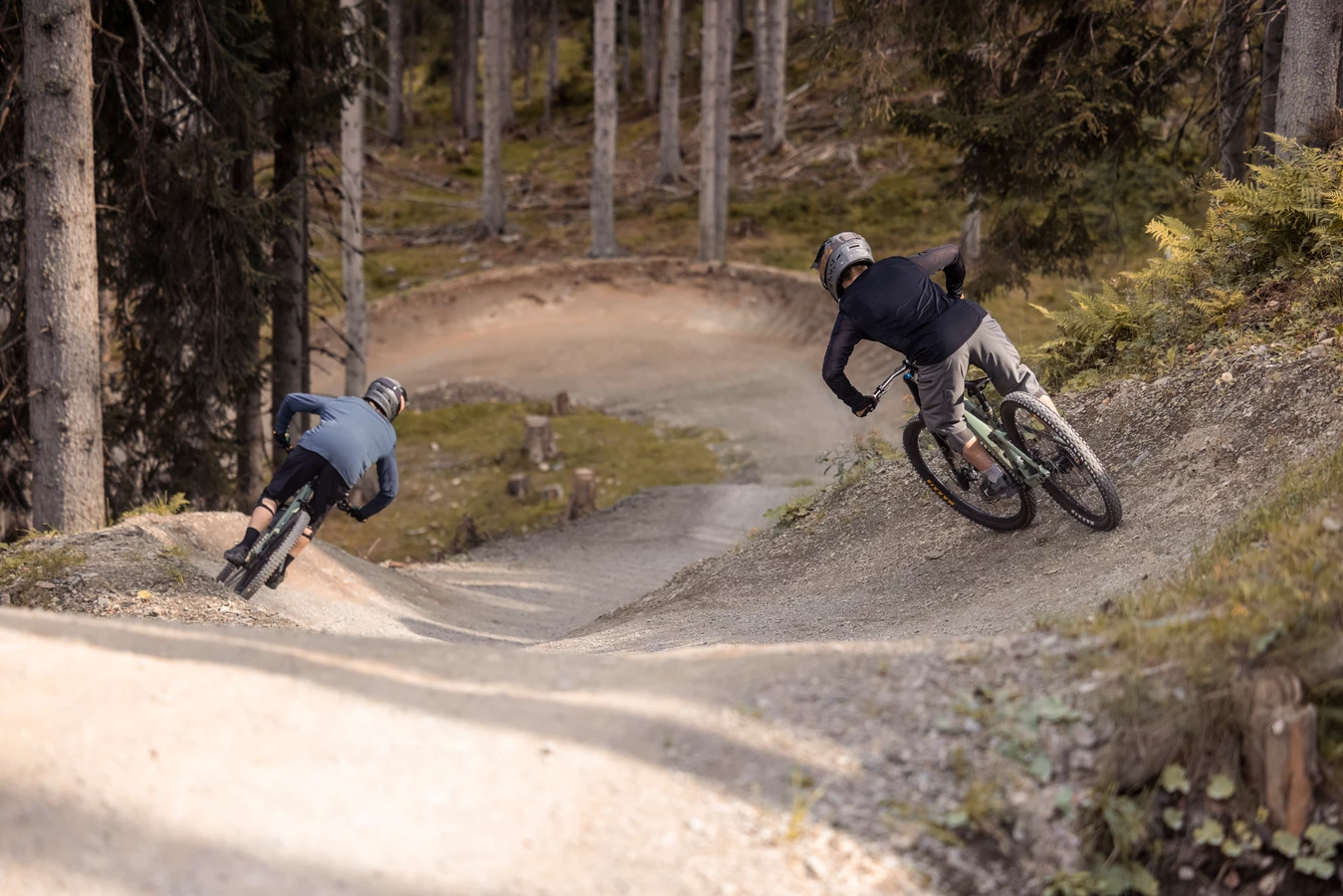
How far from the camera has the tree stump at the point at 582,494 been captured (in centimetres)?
1884

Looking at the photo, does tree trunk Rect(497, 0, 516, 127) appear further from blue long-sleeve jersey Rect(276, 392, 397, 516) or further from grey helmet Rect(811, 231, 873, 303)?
grey helmet Rect(811, 231, 873, 303)

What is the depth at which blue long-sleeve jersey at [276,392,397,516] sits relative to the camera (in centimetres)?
902

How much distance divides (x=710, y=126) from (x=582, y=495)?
49.5ft

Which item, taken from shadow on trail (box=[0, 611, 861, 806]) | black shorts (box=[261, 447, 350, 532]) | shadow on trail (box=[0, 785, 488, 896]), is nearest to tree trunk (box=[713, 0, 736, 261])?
black shorts (box=[261, 447, 350, 532])

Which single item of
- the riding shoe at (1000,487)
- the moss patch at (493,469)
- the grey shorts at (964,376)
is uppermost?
the grey shorts at (964,376)

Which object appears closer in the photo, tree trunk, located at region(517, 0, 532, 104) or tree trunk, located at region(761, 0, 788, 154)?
tree trunk, located at region(761, 0, 788, 154)

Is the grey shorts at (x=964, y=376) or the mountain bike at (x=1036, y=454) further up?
the grey shorts at (x=964, y=376)

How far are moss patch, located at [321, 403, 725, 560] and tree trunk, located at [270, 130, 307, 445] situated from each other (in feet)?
10.8

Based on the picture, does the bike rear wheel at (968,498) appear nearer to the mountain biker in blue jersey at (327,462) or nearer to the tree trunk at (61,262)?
the mountain biker in blue jersey at (327,462)

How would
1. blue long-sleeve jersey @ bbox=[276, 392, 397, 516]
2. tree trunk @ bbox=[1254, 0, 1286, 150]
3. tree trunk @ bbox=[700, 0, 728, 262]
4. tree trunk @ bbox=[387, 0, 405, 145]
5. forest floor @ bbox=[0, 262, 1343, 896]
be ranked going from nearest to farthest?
1. forest floor @ bbox=[0, 262, 1343, 896]
2. blue long-sleeve jersey @ bbox=[276, 392, 397, 516]
3. tree trunk @ bbox=[1254, 0, 1286, 150]
4. tree trunk @ bbox=[700, 0, 728, 262]
5. tree trunk @ bbox=[387, 0, 405, 145]

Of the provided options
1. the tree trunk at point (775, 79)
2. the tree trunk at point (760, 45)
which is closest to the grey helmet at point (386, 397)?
the tree trunk at point (775, 79)

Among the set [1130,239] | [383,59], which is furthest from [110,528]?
[383,59]

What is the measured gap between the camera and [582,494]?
1892 cm

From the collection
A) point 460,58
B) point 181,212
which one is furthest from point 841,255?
point 460,58
